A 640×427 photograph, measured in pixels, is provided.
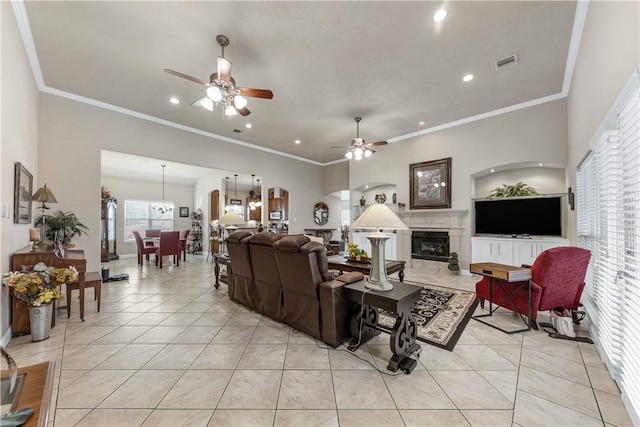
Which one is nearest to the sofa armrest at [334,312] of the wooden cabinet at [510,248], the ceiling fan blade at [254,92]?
the ceiling fan blade at [254,92]

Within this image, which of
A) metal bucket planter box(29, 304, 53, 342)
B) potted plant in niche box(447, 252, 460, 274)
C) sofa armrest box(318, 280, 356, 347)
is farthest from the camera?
potted plant in niche box(447, 252, 460, 274)

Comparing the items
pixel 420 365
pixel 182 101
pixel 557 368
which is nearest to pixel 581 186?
pixel 557 368

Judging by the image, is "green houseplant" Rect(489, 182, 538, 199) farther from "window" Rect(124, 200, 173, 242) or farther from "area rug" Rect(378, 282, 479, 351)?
"window" Rect(124, 200, 173, 242)

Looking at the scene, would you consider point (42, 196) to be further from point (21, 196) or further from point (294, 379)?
point (294, 379)

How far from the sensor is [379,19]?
9.16 ft

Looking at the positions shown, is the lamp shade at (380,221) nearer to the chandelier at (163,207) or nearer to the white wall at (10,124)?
the white wall at (10,124)

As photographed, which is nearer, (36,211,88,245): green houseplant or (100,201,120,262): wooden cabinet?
(36,211,88,245): green houseplant

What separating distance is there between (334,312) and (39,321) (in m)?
3.02

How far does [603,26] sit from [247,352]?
14.4 feet

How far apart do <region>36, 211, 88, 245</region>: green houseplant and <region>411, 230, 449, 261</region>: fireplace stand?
696 cm

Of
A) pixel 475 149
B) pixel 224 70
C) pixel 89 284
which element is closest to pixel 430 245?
pixel 475 149

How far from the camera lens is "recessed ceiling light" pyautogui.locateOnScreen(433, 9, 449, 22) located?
2.67 m

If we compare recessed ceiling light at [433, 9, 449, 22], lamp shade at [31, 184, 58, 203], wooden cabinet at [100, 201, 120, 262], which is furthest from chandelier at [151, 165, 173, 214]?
recessed ceiling light at [433, 9, 449, 22]

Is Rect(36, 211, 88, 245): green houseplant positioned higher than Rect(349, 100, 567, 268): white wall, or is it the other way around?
Rect(349, 100, 567, 268): white wall
